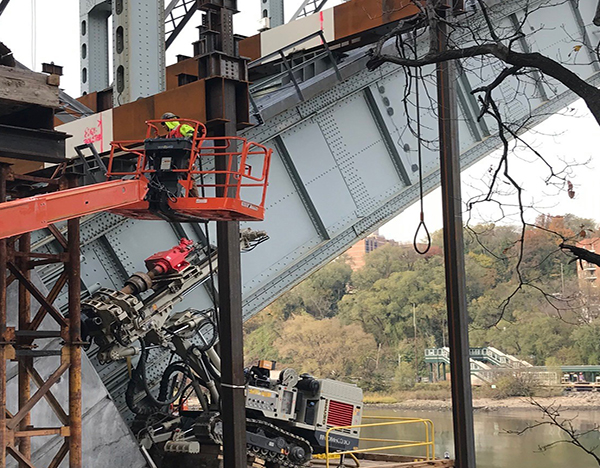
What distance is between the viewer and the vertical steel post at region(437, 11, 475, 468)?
10.9 m

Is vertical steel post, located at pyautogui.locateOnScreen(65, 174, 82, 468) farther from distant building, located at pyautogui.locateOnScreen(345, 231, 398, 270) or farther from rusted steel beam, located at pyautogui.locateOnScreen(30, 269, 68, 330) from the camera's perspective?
distant building, located at pyautogui.locateOnScreen(345, 231, 398, 270)

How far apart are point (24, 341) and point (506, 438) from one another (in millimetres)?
A: 57564

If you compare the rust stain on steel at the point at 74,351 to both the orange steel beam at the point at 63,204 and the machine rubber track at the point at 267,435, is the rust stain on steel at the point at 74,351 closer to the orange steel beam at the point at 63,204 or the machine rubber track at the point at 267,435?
the orange steel beam at the point at 63,204

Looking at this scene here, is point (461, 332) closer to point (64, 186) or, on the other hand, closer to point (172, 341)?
point (172, 341)

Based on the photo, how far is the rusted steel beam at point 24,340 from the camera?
9.88m

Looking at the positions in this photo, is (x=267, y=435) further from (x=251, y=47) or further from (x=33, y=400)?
(x=251, y=47)

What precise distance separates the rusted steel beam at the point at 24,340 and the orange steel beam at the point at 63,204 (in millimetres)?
1984

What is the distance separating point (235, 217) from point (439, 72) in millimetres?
4007

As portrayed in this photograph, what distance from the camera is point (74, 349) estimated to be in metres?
9.67

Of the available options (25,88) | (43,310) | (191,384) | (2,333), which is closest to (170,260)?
(191,384)

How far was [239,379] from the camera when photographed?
382 inches

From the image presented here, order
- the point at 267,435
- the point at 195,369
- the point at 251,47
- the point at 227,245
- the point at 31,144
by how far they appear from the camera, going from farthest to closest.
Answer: the point at 251,47 < the point at 267,435 < the point at 195,369 < the point at 227,245 < the point at 31,144

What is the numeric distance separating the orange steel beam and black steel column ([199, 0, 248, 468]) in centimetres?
115

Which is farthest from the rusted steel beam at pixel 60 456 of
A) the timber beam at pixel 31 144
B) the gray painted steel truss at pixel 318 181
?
the timber beam at pixel 31 144
